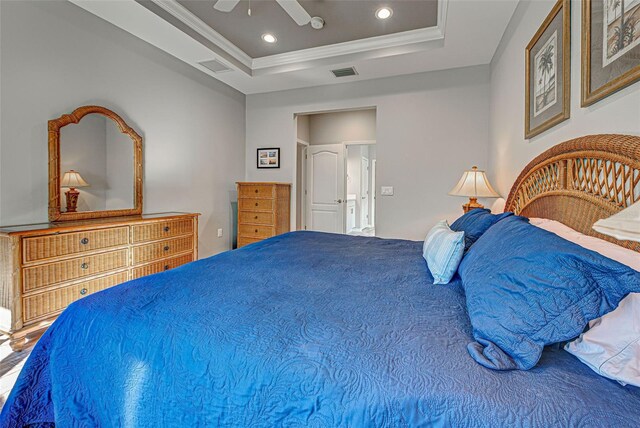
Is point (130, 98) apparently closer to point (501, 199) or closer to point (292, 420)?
point (292, 420)

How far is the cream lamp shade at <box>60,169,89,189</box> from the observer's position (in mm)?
2605

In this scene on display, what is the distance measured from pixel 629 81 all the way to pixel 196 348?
1.72 meters

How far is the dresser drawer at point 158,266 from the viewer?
286 centimetres

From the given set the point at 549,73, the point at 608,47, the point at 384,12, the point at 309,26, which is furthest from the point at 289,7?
the point at 608,47

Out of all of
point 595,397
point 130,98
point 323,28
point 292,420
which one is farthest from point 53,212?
point 595,397

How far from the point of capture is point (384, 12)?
296cm

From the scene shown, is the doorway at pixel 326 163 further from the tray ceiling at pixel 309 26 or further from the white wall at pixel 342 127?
the tray ceiling at pixel 309 26

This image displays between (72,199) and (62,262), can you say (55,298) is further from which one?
(72,199)

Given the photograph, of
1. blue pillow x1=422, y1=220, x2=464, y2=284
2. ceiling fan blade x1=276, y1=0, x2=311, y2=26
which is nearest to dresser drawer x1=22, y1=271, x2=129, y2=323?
blue pillow x1=422, y1=220, x2=464, y2=284

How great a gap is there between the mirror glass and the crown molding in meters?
1.29

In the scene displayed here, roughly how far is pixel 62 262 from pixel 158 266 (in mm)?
865

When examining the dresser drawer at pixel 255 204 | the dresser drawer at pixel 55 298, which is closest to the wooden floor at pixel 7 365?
the dresser drawer at pixel 55 298

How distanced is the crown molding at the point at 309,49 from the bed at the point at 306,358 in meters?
2.37

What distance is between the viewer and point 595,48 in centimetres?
128
